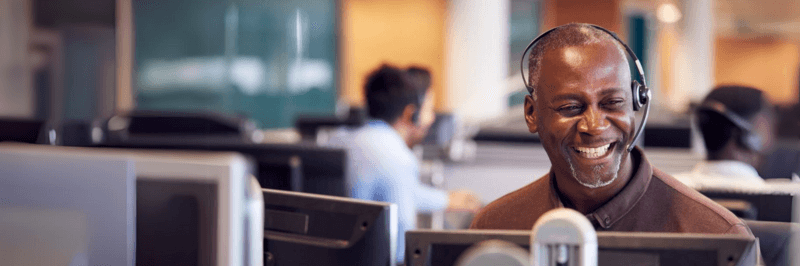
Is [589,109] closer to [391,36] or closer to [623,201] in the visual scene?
[623,201]

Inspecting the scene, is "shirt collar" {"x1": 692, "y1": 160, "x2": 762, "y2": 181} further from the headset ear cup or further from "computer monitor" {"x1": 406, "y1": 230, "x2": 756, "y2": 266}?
"computer monitor" {"x1": 406, "y1": 230, "x2": 756, "y2": 266}

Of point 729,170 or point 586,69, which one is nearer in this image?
point 586,69

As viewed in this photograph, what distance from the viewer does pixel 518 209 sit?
1.33 meters

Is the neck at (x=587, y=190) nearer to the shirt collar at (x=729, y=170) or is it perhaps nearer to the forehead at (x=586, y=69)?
the forehead at (x=586, y=69)

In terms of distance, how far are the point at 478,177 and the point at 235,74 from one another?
4.44 meters

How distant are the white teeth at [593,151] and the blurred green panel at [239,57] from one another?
19.5ft

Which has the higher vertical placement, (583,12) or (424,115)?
(583,12)

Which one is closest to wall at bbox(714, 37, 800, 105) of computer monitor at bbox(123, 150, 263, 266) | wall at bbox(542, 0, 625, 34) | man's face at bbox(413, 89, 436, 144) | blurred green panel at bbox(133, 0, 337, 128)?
wall at bbox(542, 0, 625, 34)

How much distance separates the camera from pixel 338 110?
9.59 metres

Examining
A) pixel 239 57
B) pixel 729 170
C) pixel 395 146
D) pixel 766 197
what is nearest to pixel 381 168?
pixel 395 146

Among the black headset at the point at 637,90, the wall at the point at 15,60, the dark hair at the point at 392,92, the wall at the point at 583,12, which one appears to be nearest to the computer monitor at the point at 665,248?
the black headset at the point at 637,90

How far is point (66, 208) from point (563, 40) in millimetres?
766

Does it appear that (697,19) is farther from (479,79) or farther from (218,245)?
(218,245)

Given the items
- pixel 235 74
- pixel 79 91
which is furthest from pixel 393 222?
pixel 235 74
